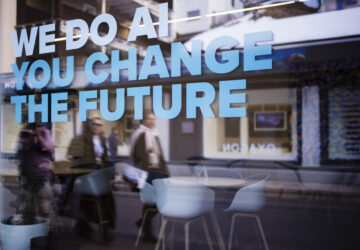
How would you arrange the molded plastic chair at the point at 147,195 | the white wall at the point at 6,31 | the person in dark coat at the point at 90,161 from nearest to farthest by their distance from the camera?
the white wall at the point at 6,31, the molded plastic chair at the point at 147,195, the person in dark coat at the point at 90,161

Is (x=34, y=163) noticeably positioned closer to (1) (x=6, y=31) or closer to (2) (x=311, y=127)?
(1) (x=6, y=31)

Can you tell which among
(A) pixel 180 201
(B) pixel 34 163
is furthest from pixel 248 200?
(B) pixel 34 163

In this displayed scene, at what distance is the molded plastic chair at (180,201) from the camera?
3676 mm

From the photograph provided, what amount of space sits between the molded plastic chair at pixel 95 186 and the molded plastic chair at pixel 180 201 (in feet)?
4.54

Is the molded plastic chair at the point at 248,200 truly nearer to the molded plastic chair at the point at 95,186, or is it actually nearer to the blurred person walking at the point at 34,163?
the molded plastic chair at the point at 95,186

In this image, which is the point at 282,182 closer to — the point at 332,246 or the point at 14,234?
the point at 332,246

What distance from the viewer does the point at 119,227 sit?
5.01 m

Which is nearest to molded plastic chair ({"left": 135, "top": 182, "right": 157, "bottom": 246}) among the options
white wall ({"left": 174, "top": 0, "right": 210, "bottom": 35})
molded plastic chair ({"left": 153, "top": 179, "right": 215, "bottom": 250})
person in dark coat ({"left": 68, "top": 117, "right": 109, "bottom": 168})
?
molded plastic chair ({"left": 153, "top": 179, "right": 215, "bottom": 250})

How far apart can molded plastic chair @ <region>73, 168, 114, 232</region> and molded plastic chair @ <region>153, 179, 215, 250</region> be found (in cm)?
138

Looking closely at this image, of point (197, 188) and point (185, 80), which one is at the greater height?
point (185, 80)

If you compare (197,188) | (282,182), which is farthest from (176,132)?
(197,188)

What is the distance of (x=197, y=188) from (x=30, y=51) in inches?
86.8

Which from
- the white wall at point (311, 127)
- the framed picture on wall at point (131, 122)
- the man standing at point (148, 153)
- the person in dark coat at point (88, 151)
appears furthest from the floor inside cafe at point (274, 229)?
the white wall at point (311, 127)

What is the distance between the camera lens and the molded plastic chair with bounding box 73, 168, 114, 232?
16.3 feet
